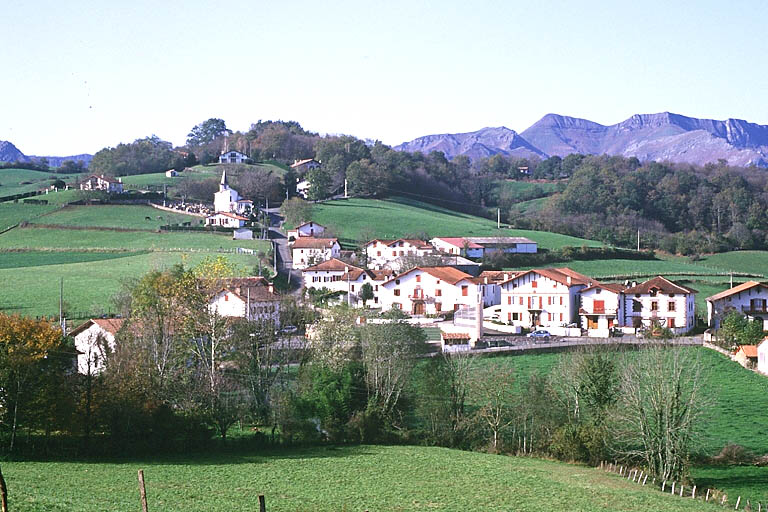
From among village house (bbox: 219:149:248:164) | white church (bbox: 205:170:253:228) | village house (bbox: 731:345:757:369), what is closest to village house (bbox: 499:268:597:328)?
village house (bbox: 731:345:757:369)

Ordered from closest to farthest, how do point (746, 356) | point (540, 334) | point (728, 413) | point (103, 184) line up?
point (728, 413) < point (746, 356) < point (540, 334) < point (103, 184)

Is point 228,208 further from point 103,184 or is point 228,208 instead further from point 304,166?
point 304,166

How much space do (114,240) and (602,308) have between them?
42.6 m

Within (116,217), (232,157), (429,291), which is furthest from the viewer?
(232,157)

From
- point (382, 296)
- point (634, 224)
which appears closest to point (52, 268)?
point (382, 296)

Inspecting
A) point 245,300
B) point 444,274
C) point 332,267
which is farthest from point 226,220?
point 245,300

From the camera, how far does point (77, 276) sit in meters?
60.0

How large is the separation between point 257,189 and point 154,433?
233ft

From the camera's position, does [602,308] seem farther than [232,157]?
No

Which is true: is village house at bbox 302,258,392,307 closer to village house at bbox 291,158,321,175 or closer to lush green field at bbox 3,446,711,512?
lush green field at bbox 3,446,711,512

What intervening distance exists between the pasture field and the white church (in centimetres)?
4449

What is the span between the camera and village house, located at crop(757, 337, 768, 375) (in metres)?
40.9

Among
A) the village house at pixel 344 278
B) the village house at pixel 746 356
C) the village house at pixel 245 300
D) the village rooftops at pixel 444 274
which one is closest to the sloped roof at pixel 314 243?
the village house at pixel 344 278

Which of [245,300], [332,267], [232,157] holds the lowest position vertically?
[245,300]
